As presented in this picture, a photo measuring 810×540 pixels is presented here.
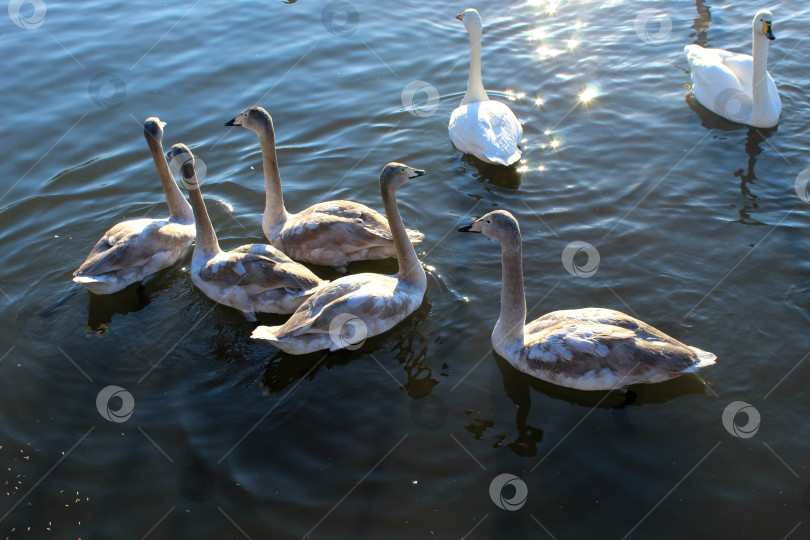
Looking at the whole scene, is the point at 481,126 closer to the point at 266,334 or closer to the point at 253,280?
the point at 253,280

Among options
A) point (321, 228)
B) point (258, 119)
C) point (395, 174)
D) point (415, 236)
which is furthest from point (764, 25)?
point (258, 119)

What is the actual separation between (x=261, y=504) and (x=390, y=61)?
1023 cm

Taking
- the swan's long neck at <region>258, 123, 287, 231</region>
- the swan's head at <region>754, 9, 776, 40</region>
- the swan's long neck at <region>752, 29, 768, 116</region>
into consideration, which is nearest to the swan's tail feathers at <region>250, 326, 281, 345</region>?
the swan's long neck at <region>258, 123, 287, 231</region>

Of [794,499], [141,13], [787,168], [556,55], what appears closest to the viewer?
[794,499]

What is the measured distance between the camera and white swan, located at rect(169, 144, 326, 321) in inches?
312

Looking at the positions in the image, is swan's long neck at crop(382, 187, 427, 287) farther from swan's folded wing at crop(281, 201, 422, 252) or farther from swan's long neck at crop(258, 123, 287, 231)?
swan's long neck at crop(258, 123, 287, 231)

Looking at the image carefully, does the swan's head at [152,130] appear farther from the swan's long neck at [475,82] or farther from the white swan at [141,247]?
the swan's long neck at [475,82]

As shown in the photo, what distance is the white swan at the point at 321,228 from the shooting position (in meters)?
8.64

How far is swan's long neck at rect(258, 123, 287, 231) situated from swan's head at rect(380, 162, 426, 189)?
1975 mm

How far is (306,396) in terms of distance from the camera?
718 cm

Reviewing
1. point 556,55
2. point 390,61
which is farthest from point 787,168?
point 390,61

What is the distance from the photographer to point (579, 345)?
264 inches

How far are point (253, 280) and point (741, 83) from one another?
9.17 meters

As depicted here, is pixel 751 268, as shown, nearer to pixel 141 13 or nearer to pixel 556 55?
pixel 556 55
